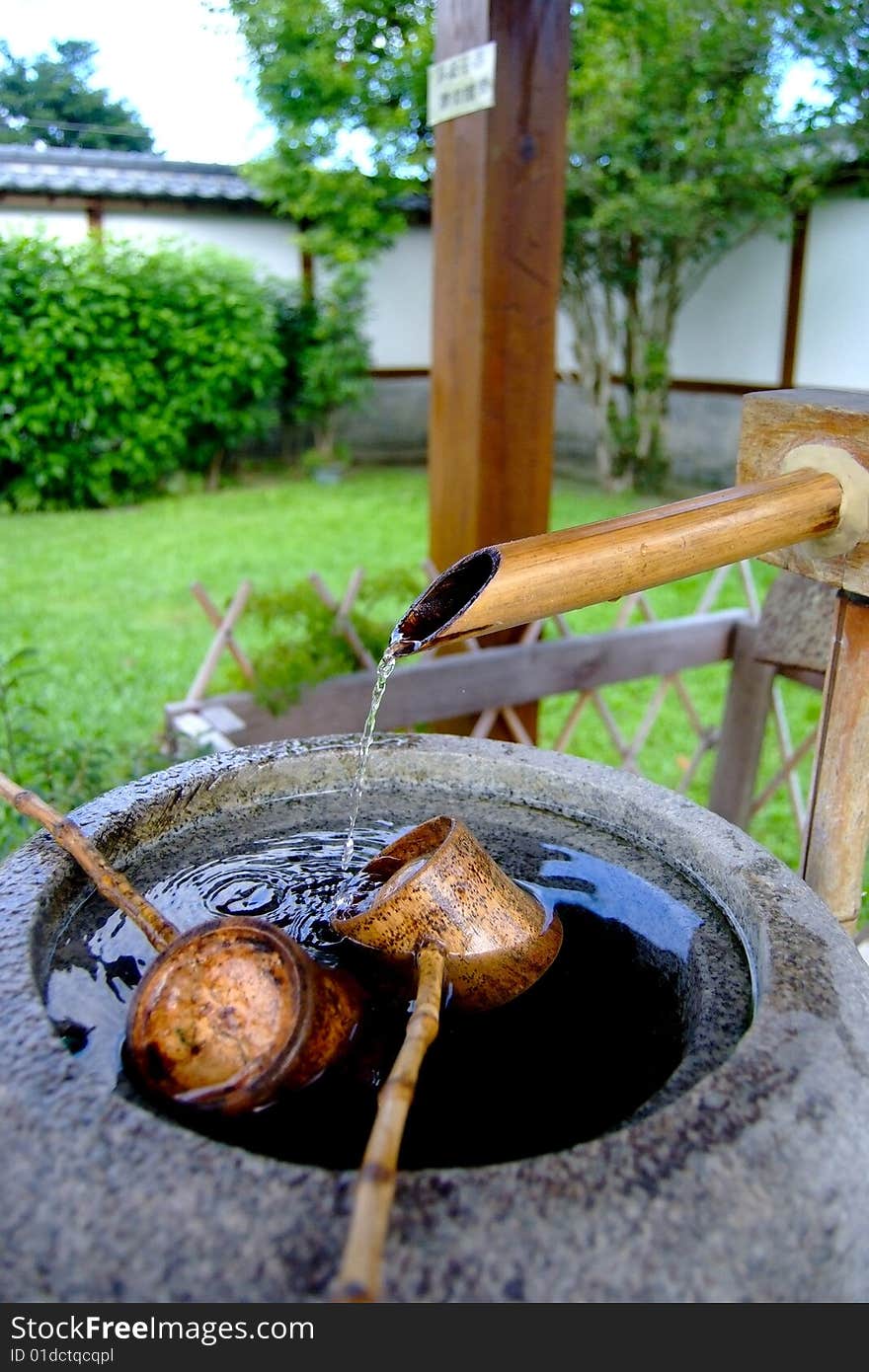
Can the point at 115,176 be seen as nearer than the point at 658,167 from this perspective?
No

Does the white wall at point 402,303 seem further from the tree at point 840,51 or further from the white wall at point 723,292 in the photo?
the tree at point 840,51

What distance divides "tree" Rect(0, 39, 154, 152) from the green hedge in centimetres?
273

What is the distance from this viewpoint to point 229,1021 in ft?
3.41

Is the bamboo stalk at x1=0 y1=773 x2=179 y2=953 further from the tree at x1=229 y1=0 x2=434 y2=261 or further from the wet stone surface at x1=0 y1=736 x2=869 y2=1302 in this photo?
the tree at x1=229 y1=0 x2=434 y2=261

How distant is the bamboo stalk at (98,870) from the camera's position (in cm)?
121

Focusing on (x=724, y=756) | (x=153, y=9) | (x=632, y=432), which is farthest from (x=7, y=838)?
(x=632, y=432)

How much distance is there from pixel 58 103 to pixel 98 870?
16.5ft

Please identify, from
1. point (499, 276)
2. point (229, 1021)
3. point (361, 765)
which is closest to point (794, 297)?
point (499, 276)

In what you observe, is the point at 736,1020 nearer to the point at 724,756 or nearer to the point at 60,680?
the point at 724,756

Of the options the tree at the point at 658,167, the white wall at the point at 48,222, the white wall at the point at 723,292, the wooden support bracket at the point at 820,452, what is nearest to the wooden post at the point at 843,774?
the wooden support bracket at the point at 820,452

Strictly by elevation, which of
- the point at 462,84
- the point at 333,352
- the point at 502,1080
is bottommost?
the point at 502,1080

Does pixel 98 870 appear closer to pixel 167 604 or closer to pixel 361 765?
pixel 361 765
